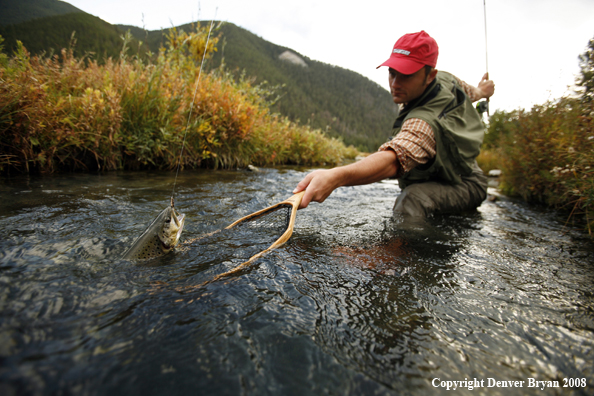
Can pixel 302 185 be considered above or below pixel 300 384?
above

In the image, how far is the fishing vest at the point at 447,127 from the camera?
3225mm

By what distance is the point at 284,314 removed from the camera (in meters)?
1.35

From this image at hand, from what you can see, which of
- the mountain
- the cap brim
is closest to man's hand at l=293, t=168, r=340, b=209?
the cap brim

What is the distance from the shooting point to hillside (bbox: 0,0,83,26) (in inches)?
178

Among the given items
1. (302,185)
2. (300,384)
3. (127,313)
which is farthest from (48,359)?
(302,185)

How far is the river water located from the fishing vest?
50.0 inches

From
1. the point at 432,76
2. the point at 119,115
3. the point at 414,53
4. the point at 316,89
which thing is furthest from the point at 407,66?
the point at 316,89

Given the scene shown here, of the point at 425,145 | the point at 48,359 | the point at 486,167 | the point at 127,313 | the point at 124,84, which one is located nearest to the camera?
the point at 48,359

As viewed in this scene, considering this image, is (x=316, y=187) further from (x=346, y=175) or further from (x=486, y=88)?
(x=486, y=88)

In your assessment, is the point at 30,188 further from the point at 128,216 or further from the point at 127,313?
the point at 127,313

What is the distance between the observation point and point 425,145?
3094 mm

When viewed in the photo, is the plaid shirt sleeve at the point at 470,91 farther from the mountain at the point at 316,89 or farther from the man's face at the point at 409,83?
the mountain at the point at 316,89

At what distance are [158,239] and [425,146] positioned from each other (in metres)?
2.86

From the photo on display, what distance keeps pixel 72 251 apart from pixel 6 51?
14.4 feet
